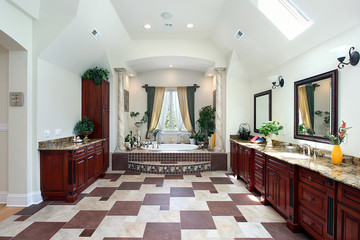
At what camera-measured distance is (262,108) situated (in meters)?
4.21

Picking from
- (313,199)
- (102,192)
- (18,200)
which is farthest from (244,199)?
(18,200)

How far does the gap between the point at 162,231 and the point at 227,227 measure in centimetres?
79

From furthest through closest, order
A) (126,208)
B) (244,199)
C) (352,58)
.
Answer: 1. (244,199)
2. (126,208)
3. (352,58)

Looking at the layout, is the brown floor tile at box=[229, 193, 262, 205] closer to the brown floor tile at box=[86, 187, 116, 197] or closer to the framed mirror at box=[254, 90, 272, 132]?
the framed mirror at box=[254, 90, 272, 132]

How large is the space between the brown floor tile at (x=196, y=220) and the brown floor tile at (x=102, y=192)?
57.2 inches

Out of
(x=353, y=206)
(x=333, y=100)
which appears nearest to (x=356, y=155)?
(x=333, y=100)

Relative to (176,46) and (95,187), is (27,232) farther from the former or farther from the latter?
(176,46)

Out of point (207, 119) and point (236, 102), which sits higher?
point (236, 102)

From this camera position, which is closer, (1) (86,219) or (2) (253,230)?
(2) (253,230)

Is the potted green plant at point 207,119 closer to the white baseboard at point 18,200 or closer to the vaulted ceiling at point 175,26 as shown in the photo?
the vaulted ceiling at point 175,26

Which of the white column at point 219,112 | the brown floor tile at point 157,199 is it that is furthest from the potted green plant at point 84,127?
the white column at point 219,112

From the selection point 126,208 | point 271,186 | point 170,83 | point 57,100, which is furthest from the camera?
point 170,83

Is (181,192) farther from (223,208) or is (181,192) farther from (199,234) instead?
(199,234)

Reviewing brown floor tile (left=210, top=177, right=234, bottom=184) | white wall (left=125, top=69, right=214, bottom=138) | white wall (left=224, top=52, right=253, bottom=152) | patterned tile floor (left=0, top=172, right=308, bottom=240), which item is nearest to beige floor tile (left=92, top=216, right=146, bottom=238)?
patterned tile floor (left=0, top=172, right=308, bottom=240)
